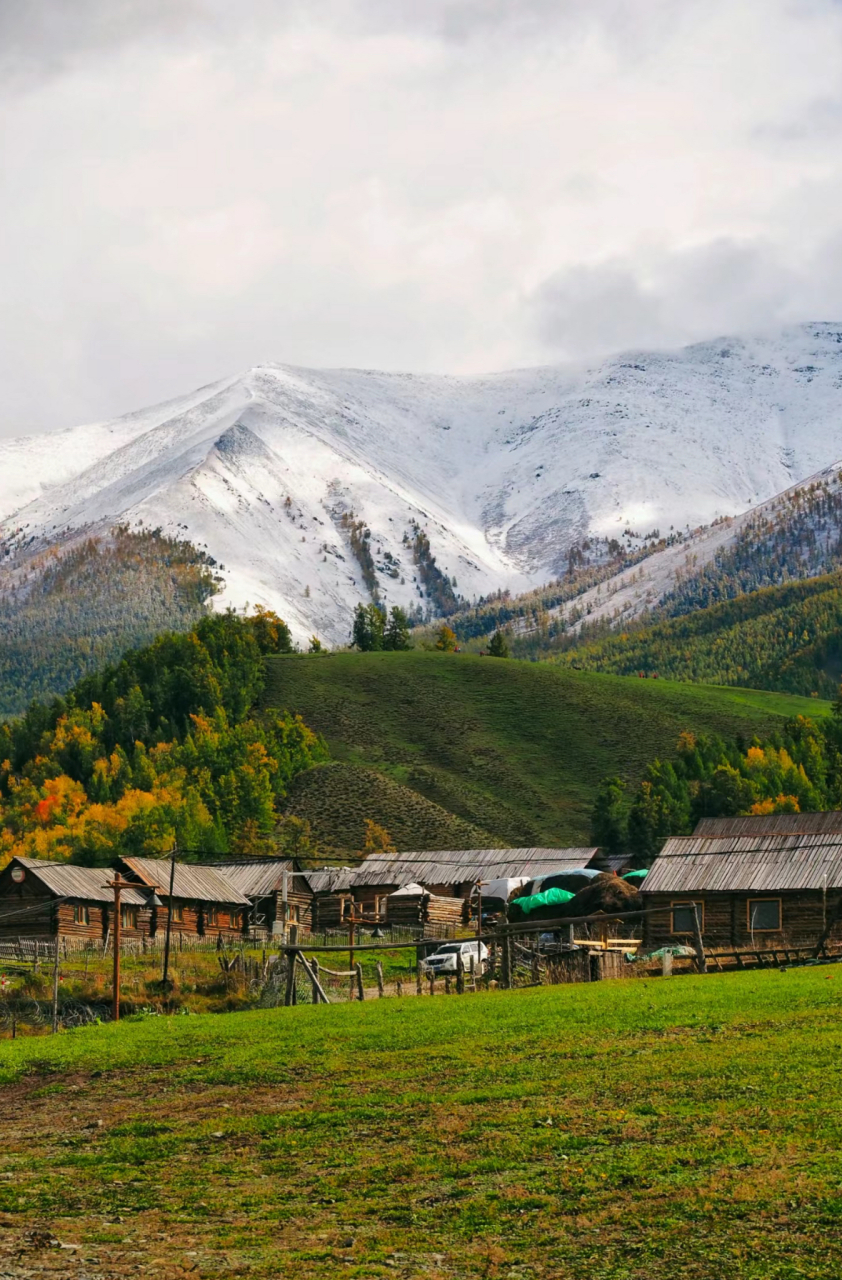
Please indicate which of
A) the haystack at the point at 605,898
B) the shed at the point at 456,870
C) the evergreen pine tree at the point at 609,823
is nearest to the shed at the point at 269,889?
the shed at the point at 456,870

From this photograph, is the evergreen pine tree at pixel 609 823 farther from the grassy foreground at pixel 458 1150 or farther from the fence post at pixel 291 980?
the grassy foreground at pixel 458 1150

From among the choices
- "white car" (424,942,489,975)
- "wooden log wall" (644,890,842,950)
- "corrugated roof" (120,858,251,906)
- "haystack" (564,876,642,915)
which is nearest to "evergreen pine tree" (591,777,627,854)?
"corrugated roof" (120,858,251,906)

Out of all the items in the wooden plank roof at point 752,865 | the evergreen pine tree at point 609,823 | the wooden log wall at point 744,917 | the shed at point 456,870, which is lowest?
the wooden log wall at point 744,917

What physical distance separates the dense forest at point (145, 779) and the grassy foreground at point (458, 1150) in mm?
91965

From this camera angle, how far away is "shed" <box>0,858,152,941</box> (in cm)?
9138

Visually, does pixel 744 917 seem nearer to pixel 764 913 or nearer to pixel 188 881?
pixel 764 913

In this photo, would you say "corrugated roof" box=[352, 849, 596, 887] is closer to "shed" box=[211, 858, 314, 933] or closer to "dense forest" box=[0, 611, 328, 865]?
"shed" box=[211, 858, 314, 933]

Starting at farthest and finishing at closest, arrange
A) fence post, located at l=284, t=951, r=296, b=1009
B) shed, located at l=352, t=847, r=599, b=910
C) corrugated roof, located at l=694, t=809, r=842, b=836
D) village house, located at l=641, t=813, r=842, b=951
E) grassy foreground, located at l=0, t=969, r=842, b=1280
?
shed, located at l=352, t=847, r=599, b=910 < corrugated roof, located at l=694, t=809, r=842, b=836 < village house, located at l=641, t=813, r=842, b=951 < fence post, located at l=284, t=951, r=296, b=1009 < grassy foreground, located at l=0, t=969, r=842, b=1280

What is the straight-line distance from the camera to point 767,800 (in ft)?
435

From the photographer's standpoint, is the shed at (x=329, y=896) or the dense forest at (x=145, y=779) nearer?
the shed at (x=329, y=896)

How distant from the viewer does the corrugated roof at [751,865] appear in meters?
58.6

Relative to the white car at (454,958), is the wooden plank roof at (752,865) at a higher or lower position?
higher

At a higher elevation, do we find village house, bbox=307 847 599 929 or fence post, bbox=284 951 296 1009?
village house, bbox=307 847 599 929

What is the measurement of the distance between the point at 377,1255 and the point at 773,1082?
8500 millimetres
